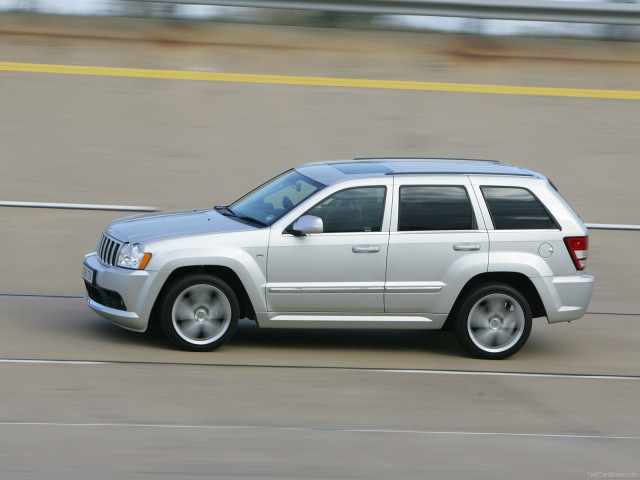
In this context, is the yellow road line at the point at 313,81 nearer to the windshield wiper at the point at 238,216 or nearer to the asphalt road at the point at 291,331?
the asphalt road at the point at 291,331

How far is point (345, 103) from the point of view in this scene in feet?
49.0

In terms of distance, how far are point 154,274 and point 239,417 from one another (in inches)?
79.5

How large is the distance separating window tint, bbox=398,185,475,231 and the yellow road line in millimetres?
6916

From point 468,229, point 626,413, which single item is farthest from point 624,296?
point 626,413

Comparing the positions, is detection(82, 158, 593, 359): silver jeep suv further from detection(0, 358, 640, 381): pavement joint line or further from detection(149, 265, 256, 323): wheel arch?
detection(0, 358, 640, 381): pavement joint line

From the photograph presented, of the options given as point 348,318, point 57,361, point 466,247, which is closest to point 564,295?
point 466,247

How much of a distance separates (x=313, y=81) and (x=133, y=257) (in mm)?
7790

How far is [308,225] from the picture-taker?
819 centimetres

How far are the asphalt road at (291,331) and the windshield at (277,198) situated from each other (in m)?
1.17

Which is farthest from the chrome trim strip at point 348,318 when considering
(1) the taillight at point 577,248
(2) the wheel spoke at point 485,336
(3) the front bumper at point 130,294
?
(1) the taillight at point 577,248

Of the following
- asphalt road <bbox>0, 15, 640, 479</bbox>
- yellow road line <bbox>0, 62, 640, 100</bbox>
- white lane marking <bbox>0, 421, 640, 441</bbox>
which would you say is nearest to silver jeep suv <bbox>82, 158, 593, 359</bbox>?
asphalt road <bbox>0, 15, 640, 479</bbox>

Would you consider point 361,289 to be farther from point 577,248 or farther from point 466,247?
point 577,248

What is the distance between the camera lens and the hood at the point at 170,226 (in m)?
8.30

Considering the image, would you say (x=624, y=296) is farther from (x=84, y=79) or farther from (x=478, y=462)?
(x=84, y=79)
